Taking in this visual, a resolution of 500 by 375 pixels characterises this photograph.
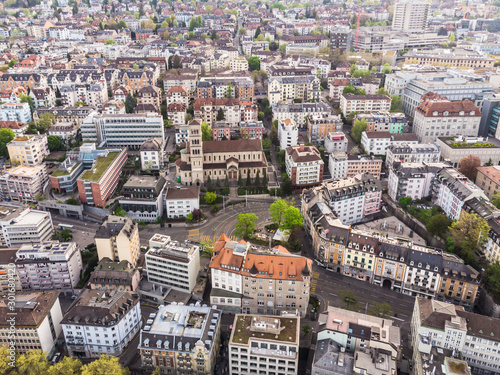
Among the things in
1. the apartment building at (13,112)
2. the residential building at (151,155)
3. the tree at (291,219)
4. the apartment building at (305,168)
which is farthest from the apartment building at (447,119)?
the apartment building at (13,112)

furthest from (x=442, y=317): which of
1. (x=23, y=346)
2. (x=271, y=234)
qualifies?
(x=23, y=346)

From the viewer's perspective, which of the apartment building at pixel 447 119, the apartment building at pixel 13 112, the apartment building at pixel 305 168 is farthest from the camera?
the apartment building at pixel 13 112

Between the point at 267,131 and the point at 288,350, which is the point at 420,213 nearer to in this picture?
the point at 288,350

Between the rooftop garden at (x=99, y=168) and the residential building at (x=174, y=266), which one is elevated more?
the rooftop garden at (x=99, y=168)

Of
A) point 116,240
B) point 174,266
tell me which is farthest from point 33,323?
point 174,266

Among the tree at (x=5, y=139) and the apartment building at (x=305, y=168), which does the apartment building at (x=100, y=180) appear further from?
the apartment building at (x=305, y=168)

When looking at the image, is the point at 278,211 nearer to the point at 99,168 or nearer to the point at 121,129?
the point at 99,168
